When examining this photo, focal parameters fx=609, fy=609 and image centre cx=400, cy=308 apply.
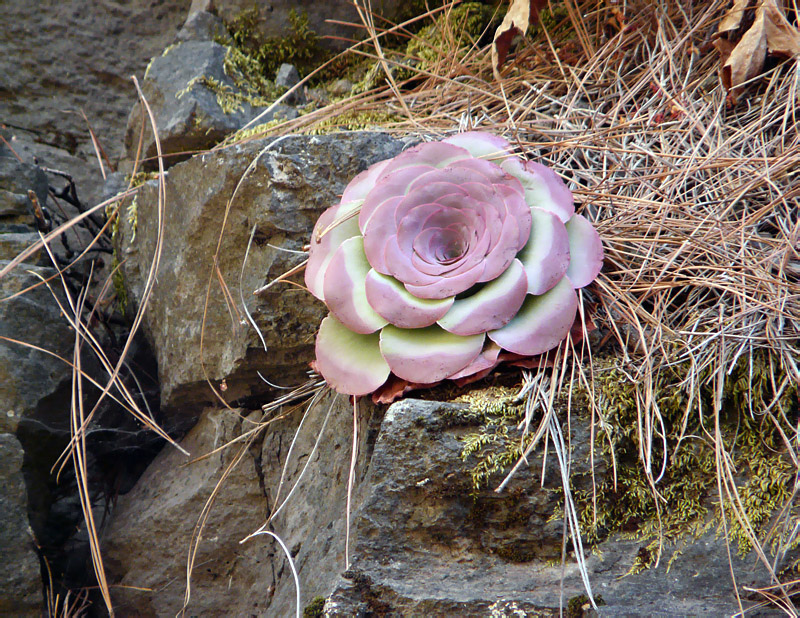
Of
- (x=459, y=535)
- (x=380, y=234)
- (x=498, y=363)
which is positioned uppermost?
(x=380, y=234)

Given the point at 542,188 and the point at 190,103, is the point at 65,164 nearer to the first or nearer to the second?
the point at 190,103

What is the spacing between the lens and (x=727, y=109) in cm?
143

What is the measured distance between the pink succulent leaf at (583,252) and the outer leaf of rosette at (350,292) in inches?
13.7

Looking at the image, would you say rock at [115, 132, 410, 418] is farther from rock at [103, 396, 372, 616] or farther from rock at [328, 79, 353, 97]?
rock at [328, 79, 353, 97]

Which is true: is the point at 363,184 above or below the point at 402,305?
above

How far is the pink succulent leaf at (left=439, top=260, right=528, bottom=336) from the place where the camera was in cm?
102

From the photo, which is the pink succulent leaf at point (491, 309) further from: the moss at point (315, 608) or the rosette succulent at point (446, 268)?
the moss at point (315, 608)

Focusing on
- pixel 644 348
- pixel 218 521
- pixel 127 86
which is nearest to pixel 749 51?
pixel 644 348

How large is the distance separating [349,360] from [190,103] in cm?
110

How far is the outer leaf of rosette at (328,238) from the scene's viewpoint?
115cm

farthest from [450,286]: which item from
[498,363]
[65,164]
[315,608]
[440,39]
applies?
[65,164]

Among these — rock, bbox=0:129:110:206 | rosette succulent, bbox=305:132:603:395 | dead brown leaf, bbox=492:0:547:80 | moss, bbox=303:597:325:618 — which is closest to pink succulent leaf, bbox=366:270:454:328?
rosette succulent, bbox=305:132:603:395

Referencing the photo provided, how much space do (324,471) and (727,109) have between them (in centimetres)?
124

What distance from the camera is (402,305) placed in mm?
1051
